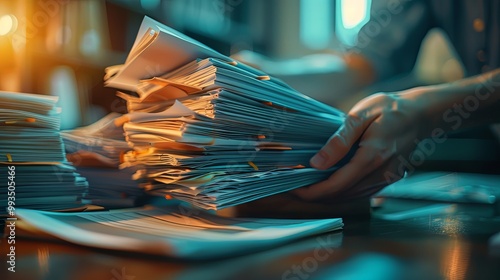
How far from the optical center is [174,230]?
0.67 meters

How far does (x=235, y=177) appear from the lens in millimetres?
730

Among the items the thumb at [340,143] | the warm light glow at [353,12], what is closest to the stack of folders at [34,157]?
the thumb at [340,143]

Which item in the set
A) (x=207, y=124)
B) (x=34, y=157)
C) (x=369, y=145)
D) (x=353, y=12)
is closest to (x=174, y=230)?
(x=207, y=124)

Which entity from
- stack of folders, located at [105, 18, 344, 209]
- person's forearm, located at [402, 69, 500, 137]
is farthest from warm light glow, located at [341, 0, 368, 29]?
stack of folders, located at [105, 18, 344, 209]

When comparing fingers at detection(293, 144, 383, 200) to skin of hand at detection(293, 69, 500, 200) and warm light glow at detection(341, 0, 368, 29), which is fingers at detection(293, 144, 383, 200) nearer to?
skin of hand at detection(293, 69, 500, 200)

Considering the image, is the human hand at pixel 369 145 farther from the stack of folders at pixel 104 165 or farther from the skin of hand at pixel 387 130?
the stack of folders at pixel 104 165

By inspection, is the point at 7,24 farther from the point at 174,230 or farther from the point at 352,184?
the point at 352,184

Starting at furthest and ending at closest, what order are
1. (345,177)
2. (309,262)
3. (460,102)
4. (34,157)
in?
(460,102)
(345,177)
(34,157)
(309,262)

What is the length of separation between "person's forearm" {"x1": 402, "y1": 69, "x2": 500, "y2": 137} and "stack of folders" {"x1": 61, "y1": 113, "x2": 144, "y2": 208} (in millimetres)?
637

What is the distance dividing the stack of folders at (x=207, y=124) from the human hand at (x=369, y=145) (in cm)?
6

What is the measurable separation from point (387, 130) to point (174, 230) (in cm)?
50

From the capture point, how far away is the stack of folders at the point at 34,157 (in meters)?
0.81

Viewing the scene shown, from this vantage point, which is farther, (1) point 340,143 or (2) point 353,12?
(2) point 353,12

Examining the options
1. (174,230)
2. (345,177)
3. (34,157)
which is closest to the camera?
(174,230)
